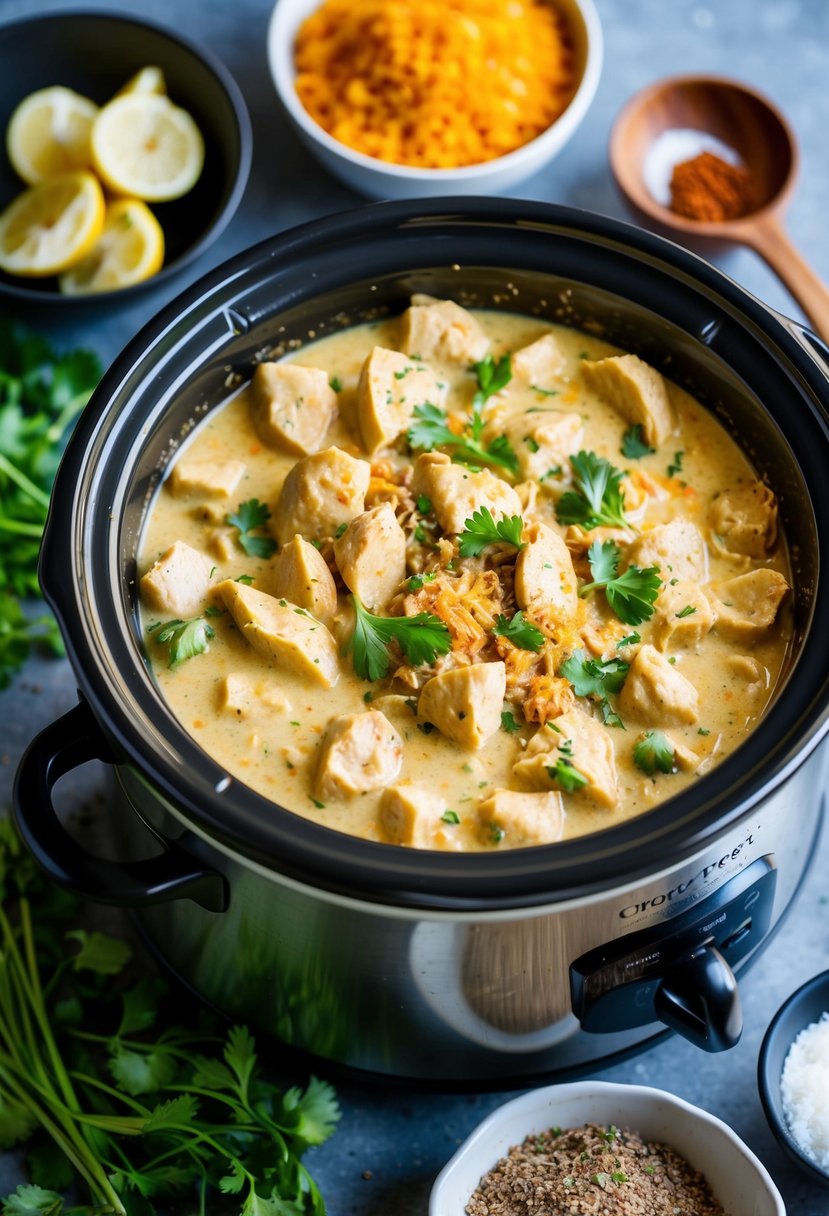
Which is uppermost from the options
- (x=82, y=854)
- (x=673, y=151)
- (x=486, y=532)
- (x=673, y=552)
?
(x=673, y=151)

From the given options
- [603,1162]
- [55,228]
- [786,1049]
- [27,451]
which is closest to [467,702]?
[603,1162]

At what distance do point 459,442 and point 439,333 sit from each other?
1.04 feet

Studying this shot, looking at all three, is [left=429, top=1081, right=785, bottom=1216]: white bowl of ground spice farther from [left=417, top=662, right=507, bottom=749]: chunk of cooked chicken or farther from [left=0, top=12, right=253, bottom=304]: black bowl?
[left=0, top=12, right=253, bottom=304]: black bowl

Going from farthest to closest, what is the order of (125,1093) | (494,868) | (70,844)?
(125,1093) < (70,844) < (494,868)

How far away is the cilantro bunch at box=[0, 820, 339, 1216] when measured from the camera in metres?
2.88

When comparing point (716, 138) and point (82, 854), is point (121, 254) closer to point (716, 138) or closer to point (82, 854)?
point (716, 138)

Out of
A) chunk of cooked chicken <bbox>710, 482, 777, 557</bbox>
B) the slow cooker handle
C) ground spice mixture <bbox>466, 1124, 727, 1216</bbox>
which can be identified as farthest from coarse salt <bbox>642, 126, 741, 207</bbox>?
ground spice mixture <bbox>466, 1124, 727, 1216</bbox>

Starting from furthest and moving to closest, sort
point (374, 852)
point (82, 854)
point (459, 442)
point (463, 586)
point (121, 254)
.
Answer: point (121, 254) → point (459, 442) → point (463, 586) → point (82, 854) → point (374, 852)

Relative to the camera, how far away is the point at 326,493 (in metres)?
3.00

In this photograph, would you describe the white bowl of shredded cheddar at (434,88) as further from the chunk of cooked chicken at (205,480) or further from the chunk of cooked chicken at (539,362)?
the chunk of cooked chicken at (205,480)

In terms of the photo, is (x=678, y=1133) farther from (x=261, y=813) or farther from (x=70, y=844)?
(x=70, y=844)

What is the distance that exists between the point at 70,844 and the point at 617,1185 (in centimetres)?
123

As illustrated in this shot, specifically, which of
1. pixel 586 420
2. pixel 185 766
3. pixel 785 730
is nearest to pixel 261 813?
pixel 185 766

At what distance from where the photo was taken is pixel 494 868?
2.35 metres
